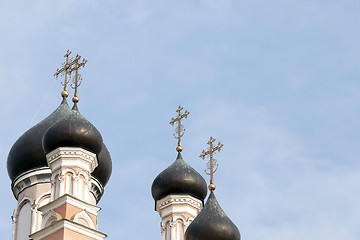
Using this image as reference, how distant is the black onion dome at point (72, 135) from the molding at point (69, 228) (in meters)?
1.74

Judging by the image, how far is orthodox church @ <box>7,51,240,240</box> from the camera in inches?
561

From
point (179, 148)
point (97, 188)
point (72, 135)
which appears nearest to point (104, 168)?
point (97, 188)

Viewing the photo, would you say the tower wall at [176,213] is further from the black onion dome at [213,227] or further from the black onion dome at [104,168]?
the black onion dome at [213,227]

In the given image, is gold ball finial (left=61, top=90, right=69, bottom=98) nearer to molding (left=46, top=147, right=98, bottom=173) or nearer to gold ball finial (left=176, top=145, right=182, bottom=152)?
gold ball finial (left=176, top=145, right=182, bottom=152)

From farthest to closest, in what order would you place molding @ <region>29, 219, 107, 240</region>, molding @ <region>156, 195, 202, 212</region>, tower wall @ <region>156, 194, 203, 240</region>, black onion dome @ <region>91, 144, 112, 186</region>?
molding @ <region>156, 195, 202, 212</region>
tower wall @ <region>156, 194, 203, 240</region>
black onion dome @ <region>91, 144, 112, 186</region>
molding @ <region>29, 219, 107, 240</region>

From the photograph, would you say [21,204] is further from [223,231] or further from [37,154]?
[223,231]

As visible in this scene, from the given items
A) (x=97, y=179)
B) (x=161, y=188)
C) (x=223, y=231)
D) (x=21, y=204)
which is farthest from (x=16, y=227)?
(x=223, y=231)

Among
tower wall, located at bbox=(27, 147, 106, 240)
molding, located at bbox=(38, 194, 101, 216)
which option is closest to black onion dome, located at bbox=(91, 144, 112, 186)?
tower wall, located at bbox=(27, 147, 106, 240)

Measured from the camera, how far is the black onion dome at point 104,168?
17969 mm

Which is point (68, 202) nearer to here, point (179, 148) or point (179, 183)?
point (179, 183)

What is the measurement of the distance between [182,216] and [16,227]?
3195mm

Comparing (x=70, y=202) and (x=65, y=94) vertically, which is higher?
(x=65, y=94)

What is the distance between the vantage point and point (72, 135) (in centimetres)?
1512

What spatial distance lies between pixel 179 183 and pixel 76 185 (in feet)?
13.2
